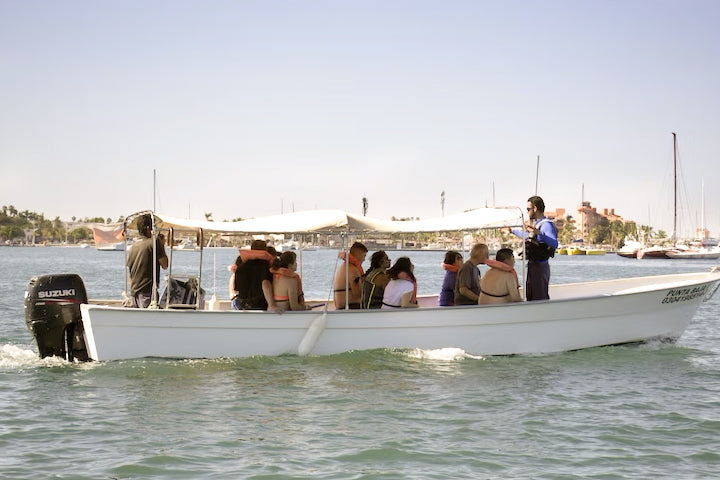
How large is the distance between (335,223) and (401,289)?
1332 mm

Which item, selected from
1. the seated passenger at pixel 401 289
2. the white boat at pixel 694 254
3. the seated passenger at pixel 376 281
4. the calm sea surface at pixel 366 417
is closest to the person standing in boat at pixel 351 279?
the seated passenger at pixel 376 281

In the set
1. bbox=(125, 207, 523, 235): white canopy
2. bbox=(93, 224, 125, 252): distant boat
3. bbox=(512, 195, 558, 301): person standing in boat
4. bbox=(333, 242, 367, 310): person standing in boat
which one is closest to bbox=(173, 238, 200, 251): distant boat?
bbox=(125, 207, 523, 235): white canopy

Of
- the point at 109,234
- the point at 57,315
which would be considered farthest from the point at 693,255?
the point at 57,315

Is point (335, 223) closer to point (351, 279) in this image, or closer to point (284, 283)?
point (351, 279)

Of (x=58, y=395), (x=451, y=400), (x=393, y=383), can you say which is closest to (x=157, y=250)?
(x=58, y=395)

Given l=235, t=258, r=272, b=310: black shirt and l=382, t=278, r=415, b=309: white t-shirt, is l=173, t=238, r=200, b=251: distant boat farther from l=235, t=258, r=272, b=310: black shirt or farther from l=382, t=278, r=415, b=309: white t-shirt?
l=382, t=278, r=415, b=309: white t-shirt

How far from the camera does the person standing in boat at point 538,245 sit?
41.1 ft

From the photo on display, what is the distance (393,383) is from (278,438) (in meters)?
2.89

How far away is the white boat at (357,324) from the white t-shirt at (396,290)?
1.05 feet

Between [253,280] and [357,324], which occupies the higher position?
[253,280]

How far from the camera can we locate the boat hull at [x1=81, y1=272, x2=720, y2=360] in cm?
1171

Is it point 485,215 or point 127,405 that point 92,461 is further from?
point 485,215

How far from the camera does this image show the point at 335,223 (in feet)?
41.4

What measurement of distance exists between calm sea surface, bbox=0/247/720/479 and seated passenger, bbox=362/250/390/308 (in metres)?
0.83
